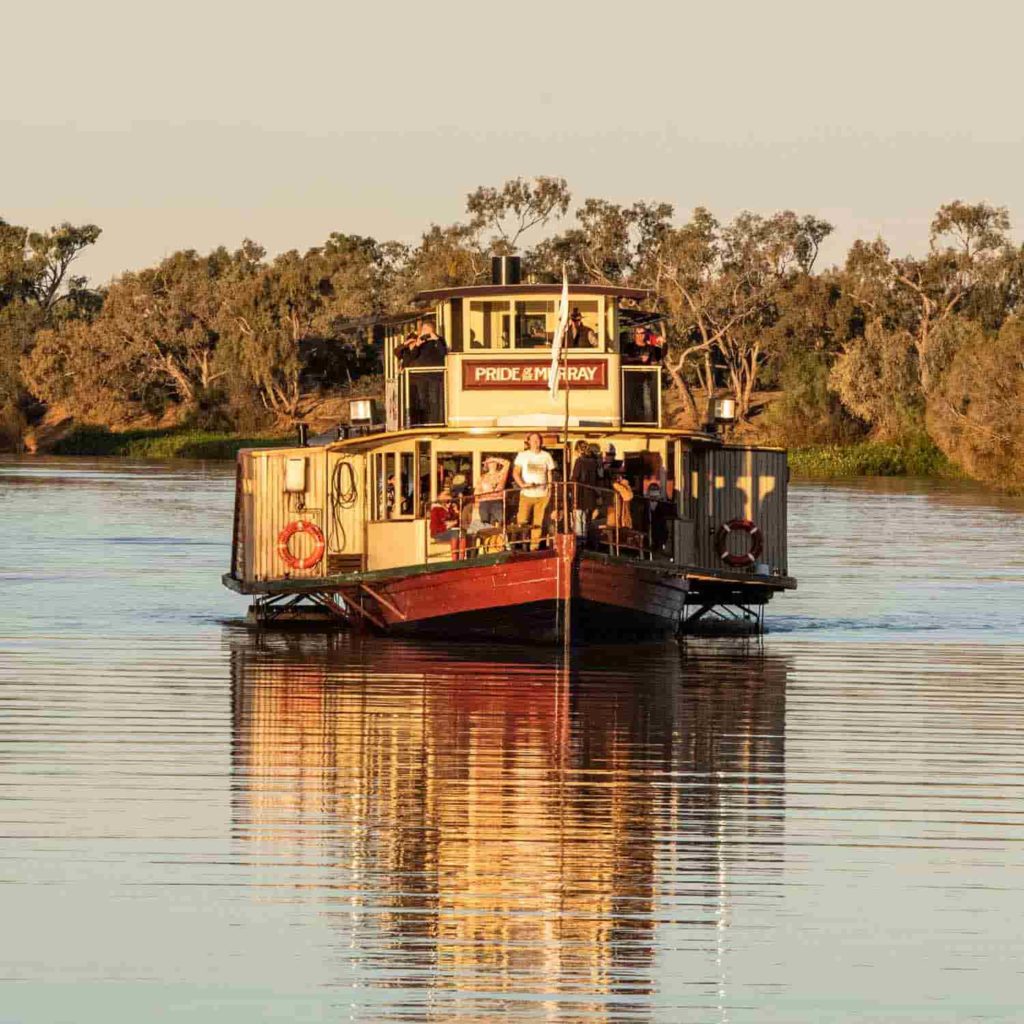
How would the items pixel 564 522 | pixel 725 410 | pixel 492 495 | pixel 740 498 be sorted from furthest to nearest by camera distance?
pixel 740 498 → pixel 725 410 → pixel 492 495 → pixel 564 522

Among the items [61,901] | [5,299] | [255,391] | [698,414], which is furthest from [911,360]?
[61,901]

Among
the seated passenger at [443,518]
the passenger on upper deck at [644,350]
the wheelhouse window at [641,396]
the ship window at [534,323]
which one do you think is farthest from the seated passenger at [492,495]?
the passenger on upper deck at [644,350]

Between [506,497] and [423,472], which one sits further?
[423,472]

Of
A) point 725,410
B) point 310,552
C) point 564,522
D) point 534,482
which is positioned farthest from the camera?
point 310,552

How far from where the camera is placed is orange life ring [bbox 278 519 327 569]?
2773cm

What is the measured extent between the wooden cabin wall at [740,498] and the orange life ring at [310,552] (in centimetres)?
443

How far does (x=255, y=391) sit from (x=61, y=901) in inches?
3946

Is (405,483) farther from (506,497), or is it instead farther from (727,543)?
(727,543)

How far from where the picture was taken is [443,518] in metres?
26.1

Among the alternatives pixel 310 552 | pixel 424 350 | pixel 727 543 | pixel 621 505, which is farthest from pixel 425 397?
pixel 727 543

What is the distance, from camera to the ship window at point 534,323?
26516 mm

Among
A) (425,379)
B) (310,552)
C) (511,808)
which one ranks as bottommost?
(511,808)

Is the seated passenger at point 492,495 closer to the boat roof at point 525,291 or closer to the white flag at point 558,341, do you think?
the white flag at point 558,341

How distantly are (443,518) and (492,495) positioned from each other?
1199 mm
